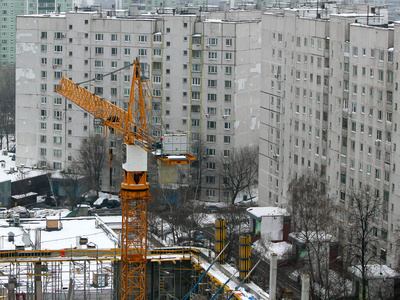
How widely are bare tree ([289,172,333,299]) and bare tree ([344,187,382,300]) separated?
1.32 m

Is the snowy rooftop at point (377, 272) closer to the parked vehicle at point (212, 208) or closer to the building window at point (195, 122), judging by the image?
the parked vehicle at point (212, 208)

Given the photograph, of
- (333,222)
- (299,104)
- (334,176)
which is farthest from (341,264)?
(299,104)

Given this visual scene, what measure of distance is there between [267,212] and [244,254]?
2585 centimetres

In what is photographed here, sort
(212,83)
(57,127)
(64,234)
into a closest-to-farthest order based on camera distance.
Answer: (64,234), (212,83), (57,127)

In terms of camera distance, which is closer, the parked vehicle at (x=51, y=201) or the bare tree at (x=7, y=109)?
the parked vehicle at (x=51, y=201)

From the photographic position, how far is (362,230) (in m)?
58.0

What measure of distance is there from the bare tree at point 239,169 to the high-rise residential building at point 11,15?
208 ft

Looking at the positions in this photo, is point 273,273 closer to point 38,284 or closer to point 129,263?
point 129,263

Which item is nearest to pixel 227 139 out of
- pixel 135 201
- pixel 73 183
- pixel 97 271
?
pixel 73 183

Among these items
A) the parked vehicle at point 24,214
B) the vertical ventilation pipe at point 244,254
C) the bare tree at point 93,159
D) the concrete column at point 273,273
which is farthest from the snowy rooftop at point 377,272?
the bare tree at point 93,159

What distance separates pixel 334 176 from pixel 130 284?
20.5 meters

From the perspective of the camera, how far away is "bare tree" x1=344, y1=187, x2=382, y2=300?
55219 millimetres

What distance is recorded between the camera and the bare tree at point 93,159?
83.3m

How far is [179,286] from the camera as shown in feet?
165
